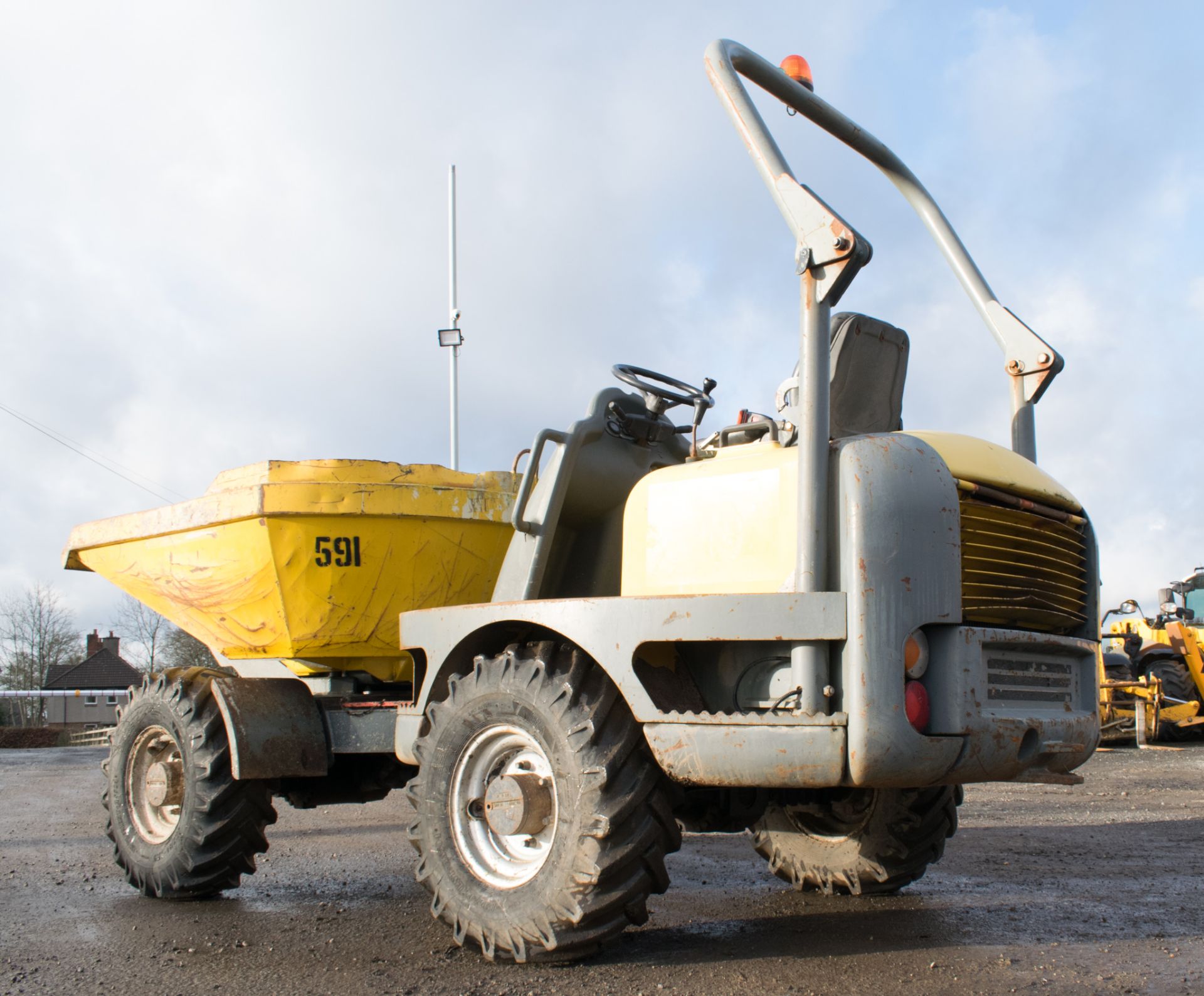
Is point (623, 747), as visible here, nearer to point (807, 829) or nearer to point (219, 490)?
point (807, 829)

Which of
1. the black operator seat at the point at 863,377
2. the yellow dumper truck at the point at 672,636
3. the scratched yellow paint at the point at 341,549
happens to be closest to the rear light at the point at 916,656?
the yellow dumper truck at the point at 672,636

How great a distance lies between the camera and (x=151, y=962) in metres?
4.26

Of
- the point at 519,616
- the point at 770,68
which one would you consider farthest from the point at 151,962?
the point at 770,68

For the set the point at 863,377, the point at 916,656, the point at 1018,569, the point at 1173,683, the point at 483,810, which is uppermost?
the point at 863,377

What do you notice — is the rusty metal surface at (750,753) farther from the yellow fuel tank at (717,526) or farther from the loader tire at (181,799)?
the loader tire at (181,799)

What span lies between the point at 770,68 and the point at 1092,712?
274 cm

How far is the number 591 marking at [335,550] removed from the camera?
5570 mm

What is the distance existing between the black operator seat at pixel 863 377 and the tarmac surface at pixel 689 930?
1933 mm

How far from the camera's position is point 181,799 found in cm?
577

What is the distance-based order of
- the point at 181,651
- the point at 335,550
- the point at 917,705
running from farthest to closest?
1. the point at 181,651
2. the point at 335,550
3. the point at 917,705

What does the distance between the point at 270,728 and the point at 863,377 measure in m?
3.10

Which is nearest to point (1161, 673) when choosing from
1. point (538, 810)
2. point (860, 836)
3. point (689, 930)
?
point (860, 836)

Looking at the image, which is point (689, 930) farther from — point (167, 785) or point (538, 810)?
point (167, 785)

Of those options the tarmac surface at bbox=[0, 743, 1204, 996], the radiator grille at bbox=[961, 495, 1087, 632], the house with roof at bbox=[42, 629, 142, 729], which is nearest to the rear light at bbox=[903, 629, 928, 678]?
the radiator grille at bbox=[961, 495, 1087, 632]
